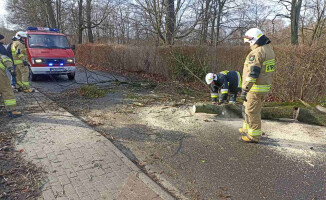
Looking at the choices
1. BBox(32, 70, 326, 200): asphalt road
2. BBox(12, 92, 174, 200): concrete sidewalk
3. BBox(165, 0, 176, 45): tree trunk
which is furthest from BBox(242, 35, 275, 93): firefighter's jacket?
BBox(165, 0, 176, 45): tree trunk

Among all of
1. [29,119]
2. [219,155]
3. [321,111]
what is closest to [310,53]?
[321,111]

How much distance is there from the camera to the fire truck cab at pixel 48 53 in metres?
8.92

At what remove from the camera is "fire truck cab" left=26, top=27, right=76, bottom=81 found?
29.3 ft

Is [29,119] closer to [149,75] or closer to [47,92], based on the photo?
[47,92]

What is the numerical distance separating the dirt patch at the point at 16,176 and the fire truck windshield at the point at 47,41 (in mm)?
6836

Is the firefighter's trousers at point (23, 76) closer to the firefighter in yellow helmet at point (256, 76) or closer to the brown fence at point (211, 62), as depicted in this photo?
the brown fence at point (211, 62)

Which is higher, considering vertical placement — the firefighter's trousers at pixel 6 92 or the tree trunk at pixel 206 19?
the tree trunk at pixel 206 19

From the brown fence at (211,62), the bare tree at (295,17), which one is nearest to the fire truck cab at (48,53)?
the brown fence at (211,62)

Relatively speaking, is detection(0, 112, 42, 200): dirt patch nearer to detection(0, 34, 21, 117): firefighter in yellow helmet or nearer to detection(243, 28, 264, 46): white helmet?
detection(0, 34, 21, 117): firefighter in yellow helmet

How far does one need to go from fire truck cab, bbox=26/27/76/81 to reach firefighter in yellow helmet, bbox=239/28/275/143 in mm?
8009

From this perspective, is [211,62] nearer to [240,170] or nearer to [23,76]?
[240,170]

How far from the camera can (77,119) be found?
198 inches

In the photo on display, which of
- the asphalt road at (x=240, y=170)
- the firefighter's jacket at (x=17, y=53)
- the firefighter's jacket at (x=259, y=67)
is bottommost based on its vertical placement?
the asphalt road at (x=240, y=170)

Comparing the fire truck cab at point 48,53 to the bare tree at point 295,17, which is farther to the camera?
the bare tree at point 295,17
